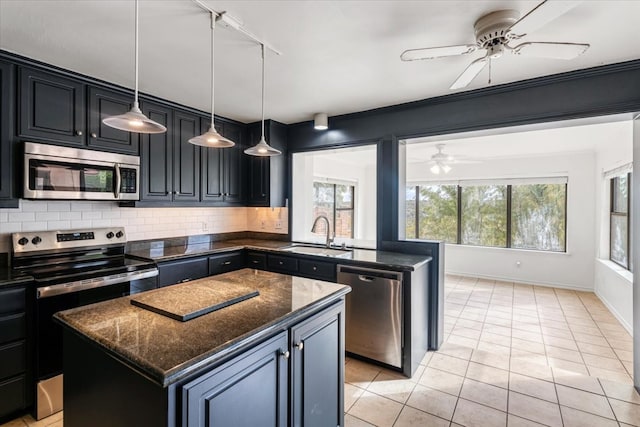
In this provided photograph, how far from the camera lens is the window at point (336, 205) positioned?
627 centimetres

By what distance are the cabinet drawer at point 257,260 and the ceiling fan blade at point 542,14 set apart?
2975 millimetres

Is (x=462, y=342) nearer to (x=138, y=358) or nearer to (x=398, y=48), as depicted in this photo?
(x=398, y=48)

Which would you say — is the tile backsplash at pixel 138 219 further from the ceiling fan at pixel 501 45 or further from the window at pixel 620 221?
the window at pixel 620 221

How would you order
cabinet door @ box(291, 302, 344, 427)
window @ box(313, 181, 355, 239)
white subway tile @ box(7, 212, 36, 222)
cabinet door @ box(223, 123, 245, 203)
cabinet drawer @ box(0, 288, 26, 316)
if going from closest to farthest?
cabinet door @ box(291, 302, 344, 427), cabinet drawer @ box(0, 288, 26, 316), white subway tile @ box(7, 212, 36, 222), cabinet door @ box(223, 123, 245, 203), window @ box(313, 181, 355, 239)

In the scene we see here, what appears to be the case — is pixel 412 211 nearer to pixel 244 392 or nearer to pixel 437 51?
pixel 437 51

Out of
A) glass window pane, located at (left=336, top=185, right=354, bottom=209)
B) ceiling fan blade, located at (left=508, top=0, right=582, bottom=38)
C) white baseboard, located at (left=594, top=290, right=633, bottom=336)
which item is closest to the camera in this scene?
ceiling fan blade, located at (left=508, top=0, right=582, bottom=38)

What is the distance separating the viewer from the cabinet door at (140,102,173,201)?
3076mm

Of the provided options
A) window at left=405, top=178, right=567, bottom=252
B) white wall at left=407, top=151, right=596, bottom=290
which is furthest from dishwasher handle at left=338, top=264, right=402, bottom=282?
white wall at left=407, top=151, right=596, bottom=290

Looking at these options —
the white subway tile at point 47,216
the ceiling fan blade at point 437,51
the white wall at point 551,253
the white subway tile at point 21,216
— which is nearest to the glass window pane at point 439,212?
the white wall at point 551,253

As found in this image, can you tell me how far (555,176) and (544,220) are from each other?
819mm

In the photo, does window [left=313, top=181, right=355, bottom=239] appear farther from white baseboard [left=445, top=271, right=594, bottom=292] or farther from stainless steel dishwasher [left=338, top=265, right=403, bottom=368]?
stainless steel dishwasher [left=338, top=265, right=403, bottom=368]

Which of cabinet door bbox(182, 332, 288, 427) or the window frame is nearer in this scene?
cabinet door bbox(182, 332, 288, 427)

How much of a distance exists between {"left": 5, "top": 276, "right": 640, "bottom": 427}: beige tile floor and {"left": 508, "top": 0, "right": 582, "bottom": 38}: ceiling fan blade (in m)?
2.36

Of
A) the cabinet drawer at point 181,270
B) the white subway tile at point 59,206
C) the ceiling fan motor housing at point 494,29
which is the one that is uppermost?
the ceiling fan motor housing at point 494,29
